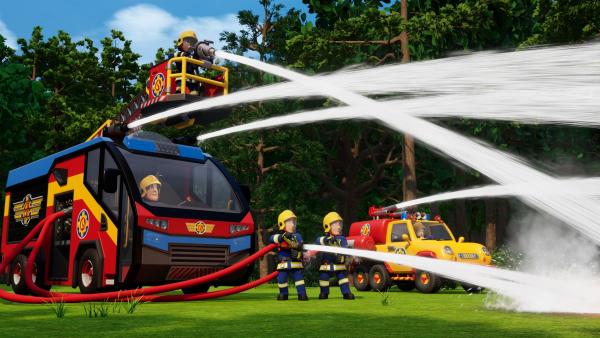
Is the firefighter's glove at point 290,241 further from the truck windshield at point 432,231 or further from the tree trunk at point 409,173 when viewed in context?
the tree trunk at point 409,173

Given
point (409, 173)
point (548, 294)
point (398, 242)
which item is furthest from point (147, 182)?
point (409, 173)

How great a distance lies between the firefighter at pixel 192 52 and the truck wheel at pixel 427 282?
22.0 feet

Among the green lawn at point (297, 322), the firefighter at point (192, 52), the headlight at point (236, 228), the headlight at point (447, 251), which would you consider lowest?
the green lawn at point (297, 322)

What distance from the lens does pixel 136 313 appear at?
941 centimetres

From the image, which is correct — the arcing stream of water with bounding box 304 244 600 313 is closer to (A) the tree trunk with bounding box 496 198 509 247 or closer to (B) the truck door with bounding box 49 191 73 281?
(B) the truck door with bounding box 49 191 73 281

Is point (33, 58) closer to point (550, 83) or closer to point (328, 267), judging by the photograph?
point (328, 267)

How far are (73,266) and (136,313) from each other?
11.5ft

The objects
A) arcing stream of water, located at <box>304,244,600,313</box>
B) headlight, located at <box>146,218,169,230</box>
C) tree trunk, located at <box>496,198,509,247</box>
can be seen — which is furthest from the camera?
tree trunk, located at <box>496,198,509,247</box>

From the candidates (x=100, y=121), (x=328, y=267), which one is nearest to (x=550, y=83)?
(x=328, y=267)

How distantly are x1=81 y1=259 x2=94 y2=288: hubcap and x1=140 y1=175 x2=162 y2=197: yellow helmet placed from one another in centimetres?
151

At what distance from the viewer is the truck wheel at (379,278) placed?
662 inches

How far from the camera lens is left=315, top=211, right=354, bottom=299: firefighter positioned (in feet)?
41.3

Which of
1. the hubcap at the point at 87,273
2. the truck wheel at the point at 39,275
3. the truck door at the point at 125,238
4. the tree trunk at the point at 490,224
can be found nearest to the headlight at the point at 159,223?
the truck door at the point at 125,238

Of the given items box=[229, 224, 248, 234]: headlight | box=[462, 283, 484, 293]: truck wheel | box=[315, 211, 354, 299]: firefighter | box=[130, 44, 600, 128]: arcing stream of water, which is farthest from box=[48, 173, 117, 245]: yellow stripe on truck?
box=[462, 283, 484, 293]: truck wheel
